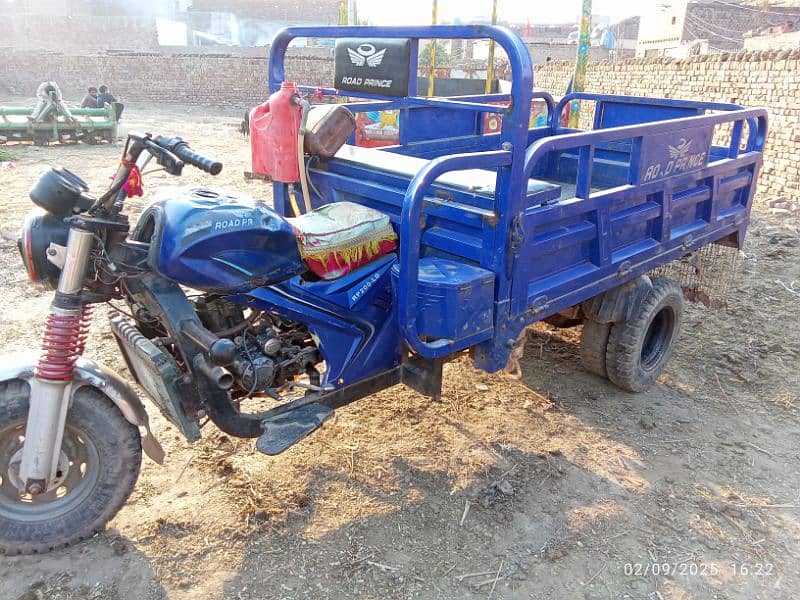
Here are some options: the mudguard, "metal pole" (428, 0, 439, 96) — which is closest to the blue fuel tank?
the mudguard

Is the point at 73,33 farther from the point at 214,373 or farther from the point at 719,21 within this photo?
the point at 214,373

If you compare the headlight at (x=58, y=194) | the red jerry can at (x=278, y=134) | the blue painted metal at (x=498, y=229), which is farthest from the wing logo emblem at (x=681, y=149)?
the headlight at (x=58, y=194)

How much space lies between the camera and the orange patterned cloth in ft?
8.87

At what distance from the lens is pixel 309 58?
73.3ft

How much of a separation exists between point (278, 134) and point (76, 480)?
5.86 feet

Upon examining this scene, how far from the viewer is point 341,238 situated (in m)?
2.77

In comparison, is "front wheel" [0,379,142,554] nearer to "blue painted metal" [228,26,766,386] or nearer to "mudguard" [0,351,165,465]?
"mudguard" [0,351,165,465]

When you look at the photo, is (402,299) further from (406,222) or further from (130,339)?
(130,339)

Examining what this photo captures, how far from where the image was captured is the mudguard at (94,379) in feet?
7.80

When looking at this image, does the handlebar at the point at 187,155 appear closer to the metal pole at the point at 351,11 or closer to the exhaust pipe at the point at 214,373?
the exhaust pipe at the point at 214,373

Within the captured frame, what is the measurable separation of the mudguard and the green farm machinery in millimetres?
12021

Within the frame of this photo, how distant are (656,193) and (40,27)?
→ 38221 millimetres

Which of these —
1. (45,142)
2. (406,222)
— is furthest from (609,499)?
(45,142)

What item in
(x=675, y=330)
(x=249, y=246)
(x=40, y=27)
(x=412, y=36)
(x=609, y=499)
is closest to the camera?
(x=249, y=246)
